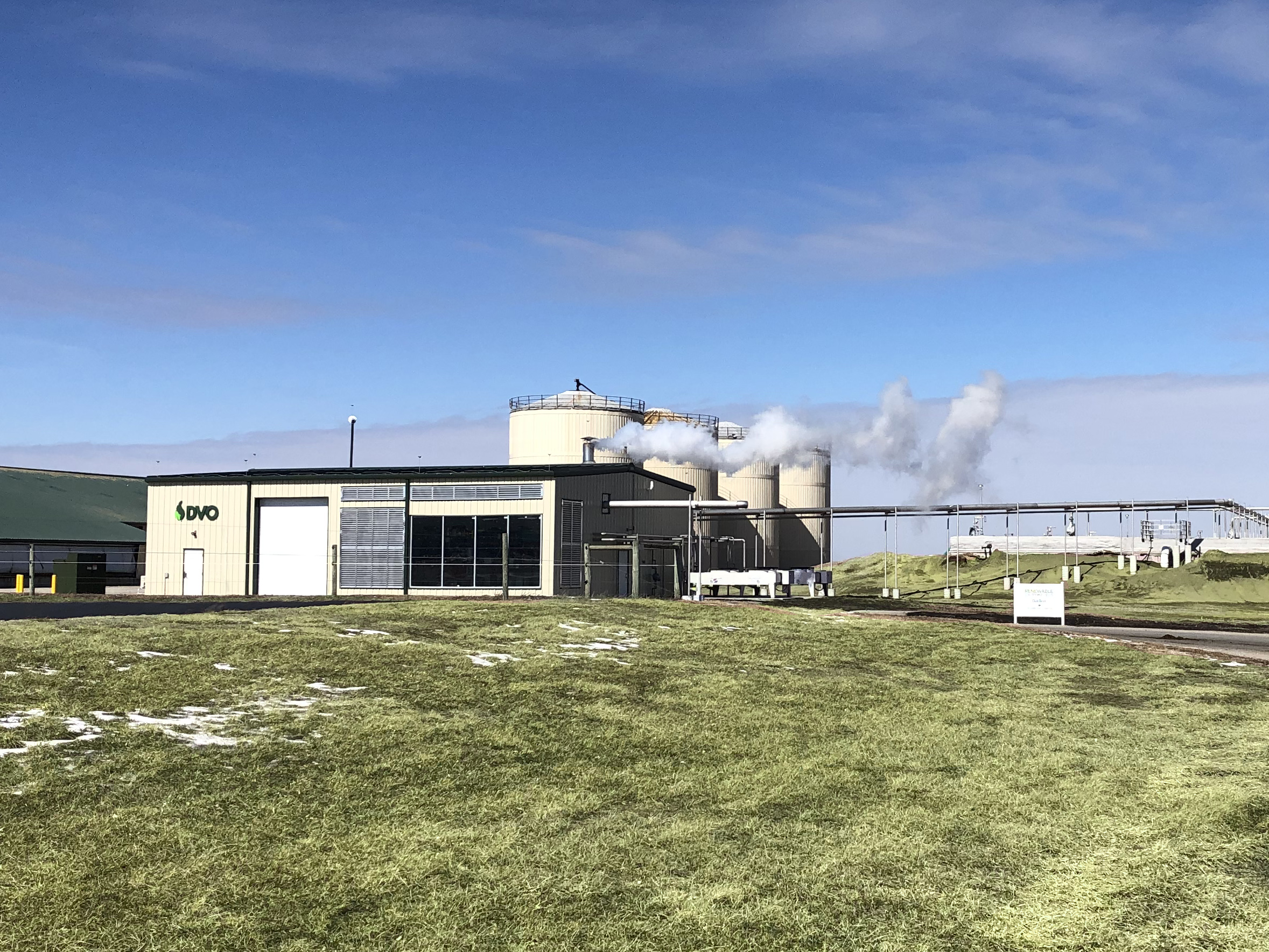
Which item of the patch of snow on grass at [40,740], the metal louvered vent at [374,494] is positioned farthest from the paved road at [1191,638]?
the metal louvered vent at [374,494]

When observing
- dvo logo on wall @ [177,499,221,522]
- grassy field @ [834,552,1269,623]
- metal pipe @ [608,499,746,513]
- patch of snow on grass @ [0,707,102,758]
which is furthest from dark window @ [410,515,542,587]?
patch of snow on grass @ [0,707,102,758]

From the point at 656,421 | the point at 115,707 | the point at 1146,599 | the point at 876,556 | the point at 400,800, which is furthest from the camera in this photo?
the point at 876,556

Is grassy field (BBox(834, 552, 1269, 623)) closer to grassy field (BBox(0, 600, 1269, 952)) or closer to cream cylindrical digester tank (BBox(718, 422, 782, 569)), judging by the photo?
cream cylindrical digester tank (BBox(718, 422, 782, 569))

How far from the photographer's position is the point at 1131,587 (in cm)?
6016

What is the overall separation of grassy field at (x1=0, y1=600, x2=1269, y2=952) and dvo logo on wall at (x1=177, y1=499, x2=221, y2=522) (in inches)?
1309

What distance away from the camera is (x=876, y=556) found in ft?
315

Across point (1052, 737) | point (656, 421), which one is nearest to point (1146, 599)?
point (656, 421)

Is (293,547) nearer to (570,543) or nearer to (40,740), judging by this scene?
(570,543)

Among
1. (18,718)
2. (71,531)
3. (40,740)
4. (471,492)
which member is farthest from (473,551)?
(40,740)

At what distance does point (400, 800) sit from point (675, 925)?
377 cm

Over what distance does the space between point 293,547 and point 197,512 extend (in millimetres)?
5478

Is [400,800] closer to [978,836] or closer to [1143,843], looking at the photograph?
[978,836]

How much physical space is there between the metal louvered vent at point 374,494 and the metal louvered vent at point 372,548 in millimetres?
329

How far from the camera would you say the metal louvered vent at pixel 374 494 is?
157ft
